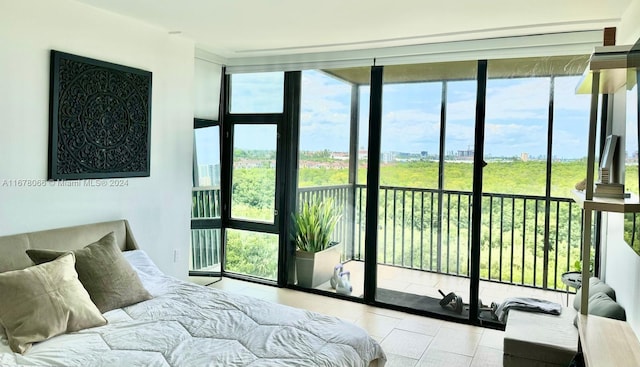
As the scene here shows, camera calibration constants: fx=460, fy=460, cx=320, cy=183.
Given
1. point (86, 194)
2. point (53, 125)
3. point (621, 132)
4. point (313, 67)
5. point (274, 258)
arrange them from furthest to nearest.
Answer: point (274, 258) → point (313, 67) → point (86, 194) → point (53, 125) → point (621, 132)

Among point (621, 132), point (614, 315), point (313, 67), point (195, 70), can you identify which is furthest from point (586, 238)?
point (195, 70)

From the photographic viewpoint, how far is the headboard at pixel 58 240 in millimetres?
2748

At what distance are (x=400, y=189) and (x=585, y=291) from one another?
2087 millimetres

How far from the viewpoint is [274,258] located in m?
5.06

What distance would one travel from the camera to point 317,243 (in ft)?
15.8

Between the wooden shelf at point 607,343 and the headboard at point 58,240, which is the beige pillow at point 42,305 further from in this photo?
the wooden shelf at point 607,343

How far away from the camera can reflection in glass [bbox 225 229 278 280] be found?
16.7 feet

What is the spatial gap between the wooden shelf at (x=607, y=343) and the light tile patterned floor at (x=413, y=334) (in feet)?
3.61

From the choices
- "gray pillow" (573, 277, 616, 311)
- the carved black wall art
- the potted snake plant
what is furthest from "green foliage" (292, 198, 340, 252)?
"gray pillow" (573, 277, 616, 311)

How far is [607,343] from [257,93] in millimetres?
3959

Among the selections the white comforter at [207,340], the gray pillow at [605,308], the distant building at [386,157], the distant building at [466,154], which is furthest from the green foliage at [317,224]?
the gray pillow at [605,308]

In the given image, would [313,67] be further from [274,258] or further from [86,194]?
[86,194]

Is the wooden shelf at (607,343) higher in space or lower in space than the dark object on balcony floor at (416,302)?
higher

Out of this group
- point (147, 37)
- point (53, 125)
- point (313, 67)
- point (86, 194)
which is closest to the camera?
point (53, 125)
